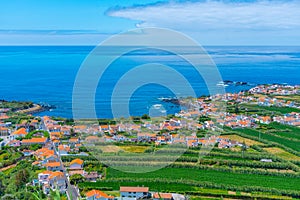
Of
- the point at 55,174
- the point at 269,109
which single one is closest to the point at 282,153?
the point at 269,109

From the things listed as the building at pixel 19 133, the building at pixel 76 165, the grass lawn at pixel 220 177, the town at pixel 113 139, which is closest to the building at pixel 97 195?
the town at pixel 113 139

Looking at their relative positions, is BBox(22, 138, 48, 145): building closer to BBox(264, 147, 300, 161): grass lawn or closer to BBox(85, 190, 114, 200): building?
BBox(85, 190, 114, 200): building

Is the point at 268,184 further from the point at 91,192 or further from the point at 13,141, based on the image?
the point at 13,141

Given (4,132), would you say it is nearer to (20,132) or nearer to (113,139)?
(20,132)

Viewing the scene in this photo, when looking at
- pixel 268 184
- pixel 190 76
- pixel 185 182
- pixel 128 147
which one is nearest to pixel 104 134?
pixel 128 147

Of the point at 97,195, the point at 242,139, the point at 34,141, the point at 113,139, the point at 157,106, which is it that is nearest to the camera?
the point at 97,195

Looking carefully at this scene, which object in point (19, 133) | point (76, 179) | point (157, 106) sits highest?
point (157, 106)

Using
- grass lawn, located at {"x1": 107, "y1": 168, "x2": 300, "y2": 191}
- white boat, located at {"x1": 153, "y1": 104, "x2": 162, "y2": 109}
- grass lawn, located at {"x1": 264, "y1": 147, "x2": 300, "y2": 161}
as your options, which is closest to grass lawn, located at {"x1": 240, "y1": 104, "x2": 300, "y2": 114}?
white boat, located at {"x1": 153, "y1": 104, "x2": 162, "y2": 109}

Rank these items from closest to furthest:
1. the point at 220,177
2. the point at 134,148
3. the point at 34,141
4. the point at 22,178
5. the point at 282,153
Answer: the point at 22,178 < the point at 220,177 < the point at 282,153 < the point at 134,148 < the point at 34,141

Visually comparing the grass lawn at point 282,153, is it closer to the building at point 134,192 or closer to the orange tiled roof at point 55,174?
the building at point 134,192
